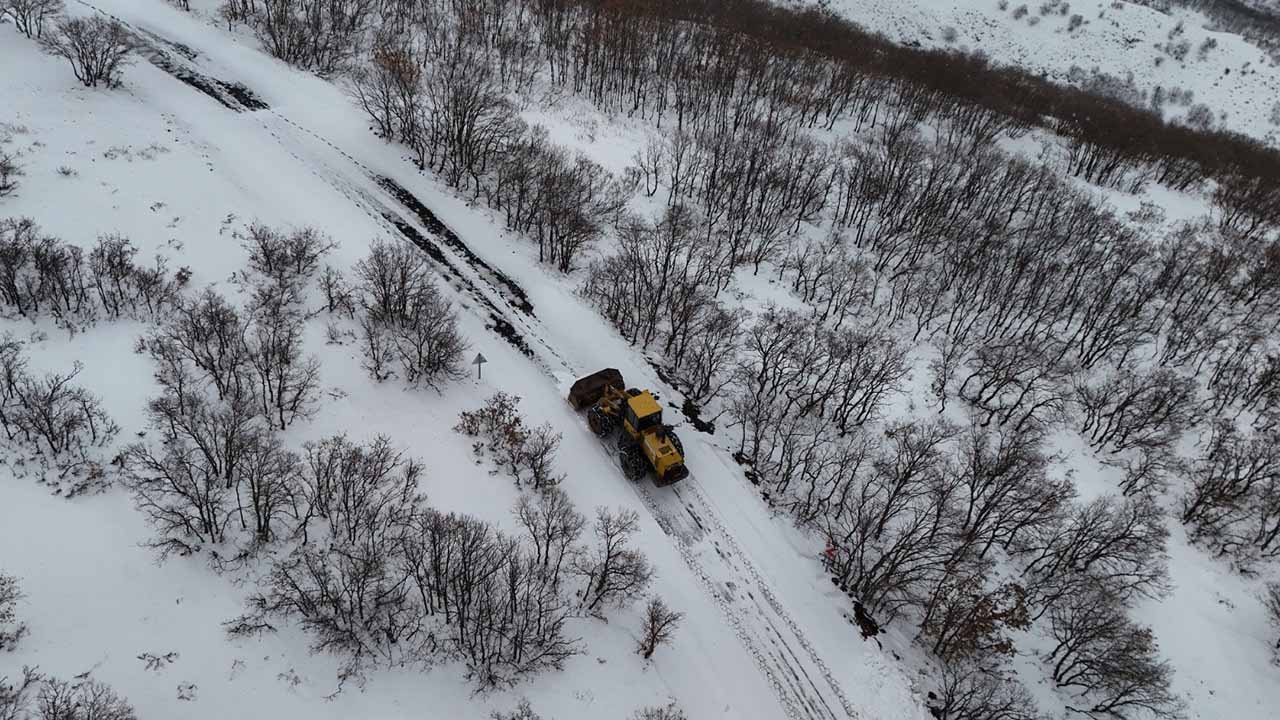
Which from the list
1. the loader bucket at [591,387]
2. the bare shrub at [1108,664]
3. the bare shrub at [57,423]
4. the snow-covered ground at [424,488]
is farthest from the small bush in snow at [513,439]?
the bare shrub at [1108,664]

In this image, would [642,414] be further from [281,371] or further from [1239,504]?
[1239,504]

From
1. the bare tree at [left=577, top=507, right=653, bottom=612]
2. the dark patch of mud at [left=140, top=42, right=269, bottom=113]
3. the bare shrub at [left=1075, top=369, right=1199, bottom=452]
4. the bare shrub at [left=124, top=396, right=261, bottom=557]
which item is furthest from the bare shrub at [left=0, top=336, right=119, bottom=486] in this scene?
the bare shrub at [left=1075, top=369, right=1199, bottom=452]

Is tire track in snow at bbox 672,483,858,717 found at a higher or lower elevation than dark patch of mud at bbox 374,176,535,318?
lower

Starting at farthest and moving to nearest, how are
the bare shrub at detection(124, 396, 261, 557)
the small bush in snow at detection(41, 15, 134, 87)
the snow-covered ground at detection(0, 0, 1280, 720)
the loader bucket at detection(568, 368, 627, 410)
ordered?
the small bush in snow at detection(41, 15, 134, 87) < the loader bucket at detection(568, 368, 627, 410) < the bare shrub at detection(124, 396, 261, 557) < the snow-covered ground at detection(0, 0, 1280, 720)

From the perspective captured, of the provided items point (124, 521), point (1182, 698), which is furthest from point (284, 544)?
point (1182, 698)

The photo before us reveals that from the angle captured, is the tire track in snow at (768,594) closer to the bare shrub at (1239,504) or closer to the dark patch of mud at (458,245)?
the dark patch of mud at (458,245)

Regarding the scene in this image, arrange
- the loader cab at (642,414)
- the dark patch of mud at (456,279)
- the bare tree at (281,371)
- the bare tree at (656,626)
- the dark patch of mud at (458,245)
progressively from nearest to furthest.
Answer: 1. the bare tree at (656,626)
2. the bare tree at (281,371)
3. the loader cab at (642,414)
4. the dark patch of mud at (456,279)
5. the dark patch of mud at (458,245)

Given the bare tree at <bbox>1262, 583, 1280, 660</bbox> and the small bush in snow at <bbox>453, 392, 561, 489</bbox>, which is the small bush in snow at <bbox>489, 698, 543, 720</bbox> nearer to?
the small bush in snow at <bbox>453, 392, 561, 489</bbox>
